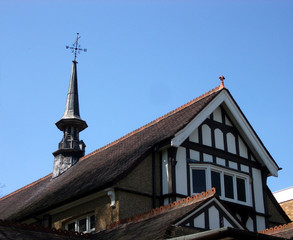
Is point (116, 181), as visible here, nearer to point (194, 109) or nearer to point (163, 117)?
point (194, 109)

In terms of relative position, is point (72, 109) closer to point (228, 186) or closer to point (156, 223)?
point (228, 186)

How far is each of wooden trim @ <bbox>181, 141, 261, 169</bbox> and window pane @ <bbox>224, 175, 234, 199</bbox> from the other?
904 millimetres

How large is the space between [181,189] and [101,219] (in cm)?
326

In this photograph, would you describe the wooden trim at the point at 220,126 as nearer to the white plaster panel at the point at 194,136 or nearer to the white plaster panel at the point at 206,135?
the white plaster panel at the point at 206,135

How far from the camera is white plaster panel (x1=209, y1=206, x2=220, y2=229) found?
16.5 metres

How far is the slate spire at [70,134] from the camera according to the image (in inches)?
1197

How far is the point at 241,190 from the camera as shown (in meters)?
22.3

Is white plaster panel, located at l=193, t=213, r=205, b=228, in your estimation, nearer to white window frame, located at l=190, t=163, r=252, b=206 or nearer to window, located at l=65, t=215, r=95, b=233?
white window frame, located at l=190, t=163, r=252, b=206

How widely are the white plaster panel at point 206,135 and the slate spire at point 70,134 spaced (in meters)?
10.5

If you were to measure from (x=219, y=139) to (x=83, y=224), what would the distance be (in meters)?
6.75

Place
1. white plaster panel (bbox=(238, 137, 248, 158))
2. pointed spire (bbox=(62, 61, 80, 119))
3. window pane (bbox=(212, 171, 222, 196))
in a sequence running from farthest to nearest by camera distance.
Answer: pointed spire (bbox=(62, 61, 80, 119)) → white plaster panel (bbox=(238, 137, 248, 158)) → window pane (bbox=(212, 171, 222, 196))

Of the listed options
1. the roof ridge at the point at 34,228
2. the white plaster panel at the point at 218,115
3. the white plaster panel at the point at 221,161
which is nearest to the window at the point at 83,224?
the roof ridge at the point at 34,228

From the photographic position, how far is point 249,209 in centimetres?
2184

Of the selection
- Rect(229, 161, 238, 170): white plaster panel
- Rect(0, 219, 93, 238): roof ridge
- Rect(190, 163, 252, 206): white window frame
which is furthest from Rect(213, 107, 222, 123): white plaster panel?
Rect(0, 219, 93, 238): roof ridge
